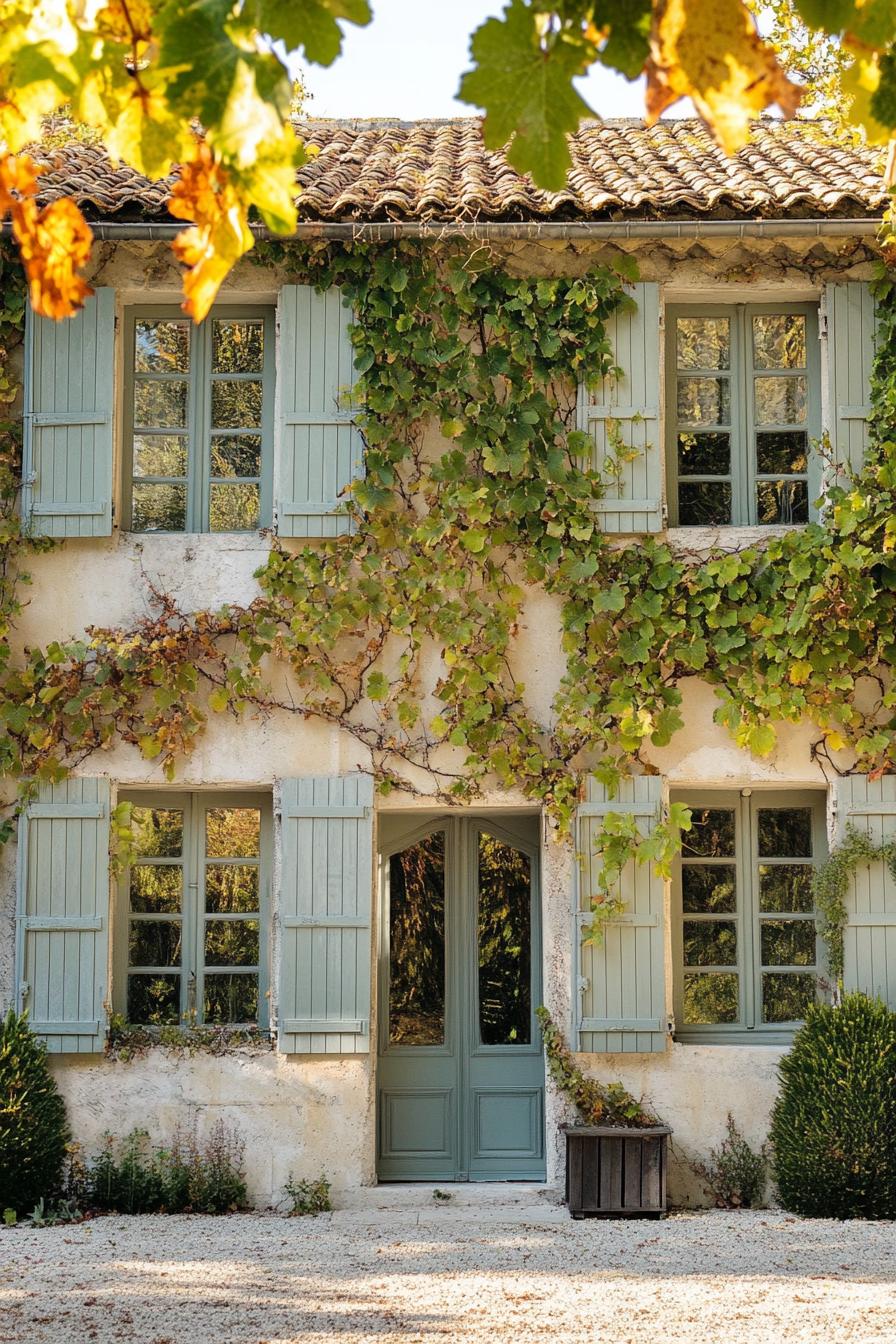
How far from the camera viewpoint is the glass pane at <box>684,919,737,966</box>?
8625 millimetres

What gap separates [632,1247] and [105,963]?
307cm

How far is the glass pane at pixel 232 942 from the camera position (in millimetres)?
8664

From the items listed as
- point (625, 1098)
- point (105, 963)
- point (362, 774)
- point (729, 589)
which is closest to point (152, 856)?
point (105, 963)

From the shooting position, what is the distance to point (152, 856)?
872 cm

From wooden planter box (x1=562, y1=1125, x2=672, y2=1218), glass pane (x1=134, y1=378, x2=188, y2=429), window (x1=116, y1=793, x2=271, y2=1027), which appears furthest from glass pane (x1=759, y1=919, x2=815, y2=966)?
glass pane (x1=134, y1=378, x2=188, y2=429)

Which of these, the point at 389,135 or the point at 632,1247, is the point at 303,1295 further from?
the point at 389,135

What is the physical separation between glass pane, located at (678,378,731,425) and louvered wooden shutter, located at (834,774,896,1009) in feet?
6.93

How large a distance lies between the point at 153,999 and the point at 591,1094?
7.83 feet

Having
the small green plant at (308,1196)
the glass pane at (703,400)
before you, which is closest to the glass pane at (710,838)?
the glass pane at (703,400)

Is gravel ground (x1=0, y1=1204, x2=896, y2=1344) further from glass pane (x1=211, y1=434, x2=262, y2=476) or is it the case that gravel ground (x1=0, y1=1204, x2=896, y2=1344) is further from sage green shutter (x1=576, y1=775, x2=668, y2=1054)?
glass pane (x1=211, y1=434, x2=262, y2=476)

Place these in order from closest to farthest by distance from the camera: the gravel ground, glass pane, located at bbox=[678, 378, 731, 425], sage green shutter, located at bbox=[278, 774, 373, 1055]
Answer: the gravel ground → sage green shutter, located at bbox=[278, 774, 373, 1055] → glass pane, located at bbox=[678, 378, 731, 425]

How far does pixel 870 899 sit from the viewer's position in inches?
328

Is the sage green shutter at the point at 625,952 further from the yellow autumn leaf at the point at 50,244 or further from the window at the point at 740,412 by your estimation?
the yellow autumn leaf at the point at 50,244

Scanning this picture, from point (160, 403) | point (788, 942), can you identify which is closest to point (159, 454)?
point (160, 403)
